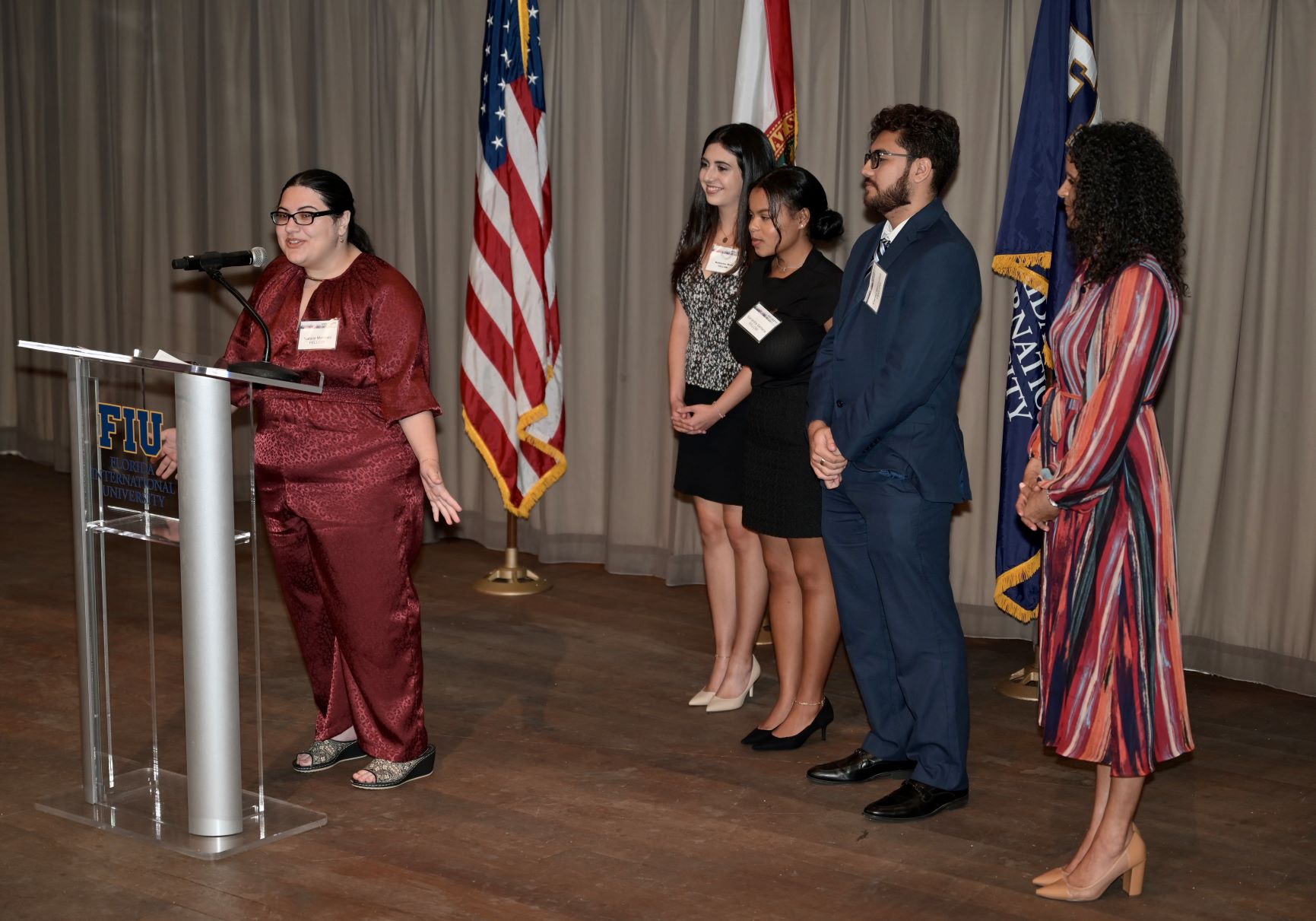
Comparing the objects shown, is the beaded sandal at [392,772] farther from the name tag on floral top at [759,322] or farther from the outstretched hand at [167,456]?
the name tag on floral top at [759,322]

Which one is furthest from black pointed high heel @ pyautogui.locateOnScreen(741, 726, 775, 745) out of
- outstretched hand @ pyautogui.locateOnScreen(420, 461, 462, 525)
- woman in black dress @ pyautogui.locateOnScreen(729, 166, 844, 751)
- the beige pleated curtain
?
the beige pleated curtain

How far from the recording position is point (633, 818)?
3701 mm

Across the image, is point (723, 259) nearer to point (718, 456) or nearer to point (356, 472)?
point (718, 456)

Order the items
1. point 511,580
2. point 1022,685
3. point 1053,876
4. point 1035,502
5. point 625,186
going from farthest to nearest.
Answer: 1. point 625,186
2. point 511,580
3. point 1022,685
4. point 1053,876
5. point 1035,502

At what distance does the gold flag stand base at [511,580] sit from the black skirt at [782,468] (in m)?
2.01

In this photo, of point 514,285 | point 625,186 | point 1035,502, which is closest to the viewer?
point 1035,502

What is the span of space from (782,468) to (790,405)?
0.18 m

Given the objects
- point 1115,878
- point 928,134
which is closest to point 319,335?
point 928,134

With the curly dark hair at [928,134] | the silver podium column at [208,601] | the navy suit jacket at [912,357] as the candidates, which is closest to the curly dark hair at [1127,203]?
the navy suit jacket at [912,357]

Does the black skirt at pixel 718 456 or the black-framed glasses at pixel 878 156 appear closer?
the black-framed glasses at pixel 878 156

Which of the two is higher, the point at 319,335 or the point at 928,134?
the point at 928,134

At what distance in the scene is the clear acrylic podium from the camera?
3320mm

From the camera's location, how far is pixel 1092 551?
3070mm

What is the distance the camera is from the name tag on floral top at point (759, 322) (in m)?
4.06
